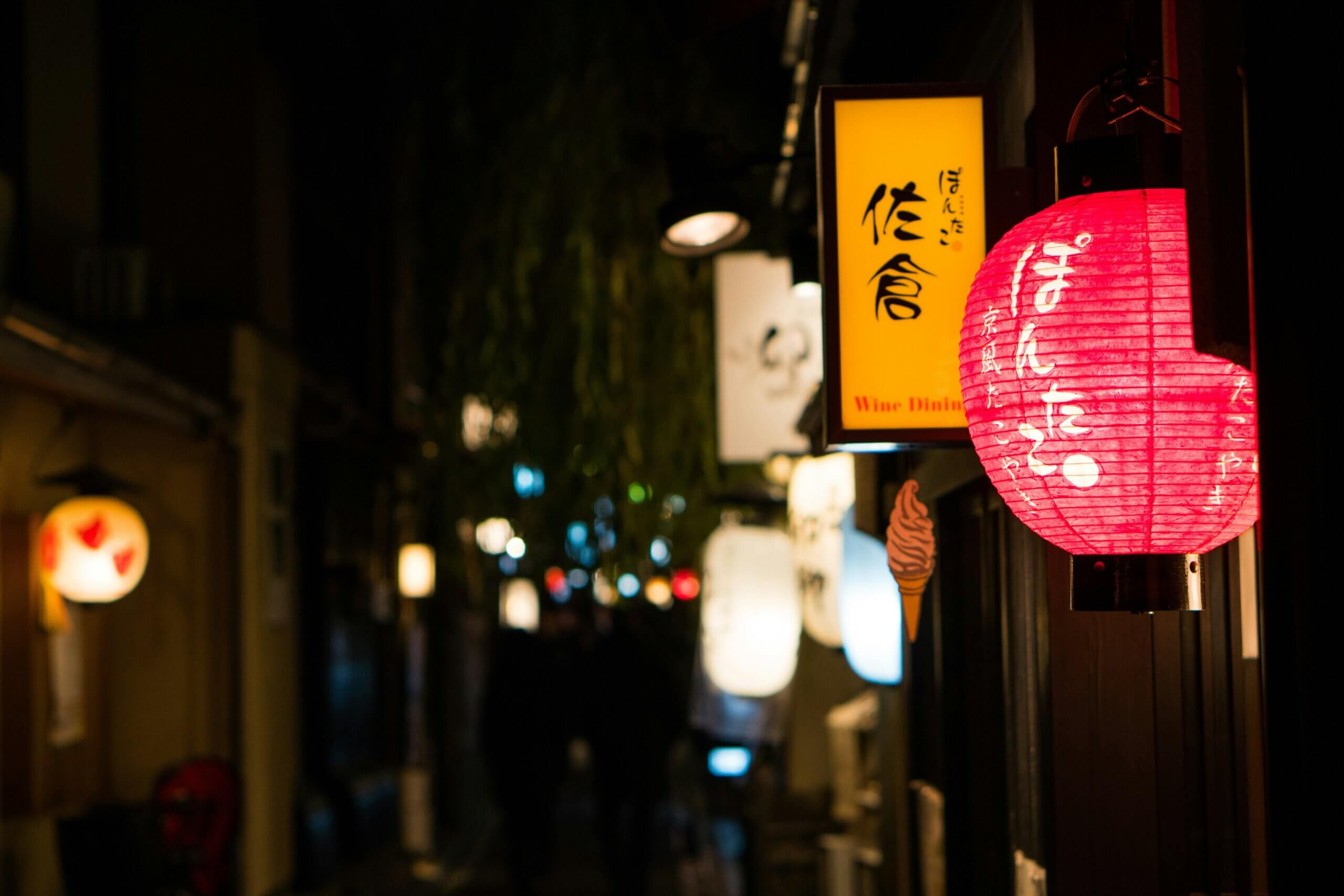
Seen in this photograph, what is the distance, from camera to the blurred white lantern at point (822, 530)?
759 cm

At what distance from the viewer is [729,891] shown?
1248cm

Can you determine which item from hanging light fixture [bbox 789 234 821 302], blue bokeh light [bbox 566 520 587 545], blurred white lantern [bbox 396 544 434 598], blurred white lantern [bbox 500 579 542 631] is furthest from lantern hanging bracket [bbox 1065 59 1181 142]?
blurred white lantern [bbox 500 579 542 631]

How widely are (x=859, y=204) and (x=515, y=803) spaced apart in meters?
9.58

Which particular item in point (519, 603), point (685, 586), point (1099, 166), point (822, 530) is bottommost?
point (519, 603)

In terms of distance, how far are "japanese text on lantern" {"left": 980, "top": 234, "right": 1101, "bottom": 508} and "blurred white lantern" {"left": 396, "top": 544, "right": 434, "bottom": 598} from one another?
15478 mm

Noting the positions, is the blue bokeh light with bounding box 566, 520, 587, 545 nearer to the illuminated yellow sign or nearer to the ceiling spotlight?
the ceiling spotlight

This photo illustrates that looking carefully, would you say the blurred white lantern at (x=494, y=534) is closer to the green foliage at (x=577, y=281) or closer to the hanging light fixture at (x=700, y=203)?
the green foliage at (x=577, y=281)

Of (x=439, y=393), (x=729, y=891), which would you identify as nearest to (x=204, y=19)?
(x=439, y=393)

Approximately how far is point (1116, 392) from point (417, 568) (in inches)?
628

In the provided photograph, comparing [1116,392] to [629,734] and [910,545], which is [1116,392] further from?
[629,734]

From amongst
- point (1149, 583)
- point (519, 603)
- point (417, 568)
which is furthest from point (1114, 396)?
point (519, 603)

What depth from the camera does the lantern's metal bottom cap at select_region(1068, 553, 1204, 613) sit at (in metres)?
2.45

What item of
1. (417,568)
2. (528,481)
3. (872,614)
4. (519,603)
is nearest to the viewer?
(872,614)

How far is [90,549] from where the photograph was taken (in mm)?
8945
